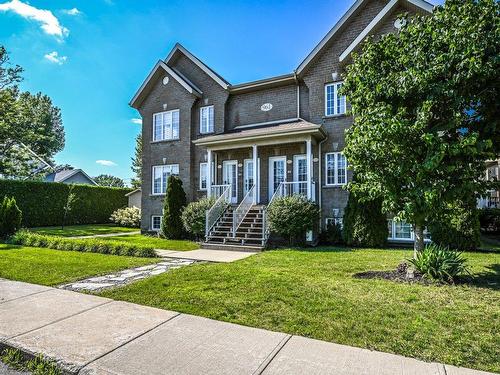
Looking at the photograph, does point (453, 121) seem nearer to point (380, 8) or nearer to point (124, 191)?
point (380, 8)

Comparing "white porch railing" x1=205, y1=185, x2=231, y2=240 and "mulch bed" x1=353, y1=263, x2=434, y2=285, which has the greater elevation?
"white porch railing" x1=205, y1=185, x2=231, y2=240

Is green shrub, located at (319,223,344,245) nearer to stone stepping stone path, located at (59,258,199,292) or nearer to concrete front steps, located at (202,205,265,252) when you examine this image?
concrete front steps, located at (202,205,265,252)

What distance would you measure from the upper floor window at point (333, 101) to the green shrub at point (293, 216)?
179 inches

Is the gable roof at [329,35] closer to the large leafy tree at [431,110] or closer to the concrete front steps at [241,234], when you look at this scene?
the concrete front steps at [241,234]

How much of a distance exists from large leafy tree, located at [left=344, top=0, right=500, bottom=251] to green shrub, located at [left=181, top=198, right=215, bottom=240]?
26.6 feet

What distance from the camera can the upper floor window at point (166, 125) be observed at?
1783 centimetres

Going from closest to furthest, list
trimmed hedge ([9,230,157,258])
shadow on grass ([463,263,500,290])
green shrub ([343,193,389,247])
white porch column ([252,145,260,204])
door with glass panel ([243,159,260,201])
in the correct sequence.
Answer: shadow on grass ([463,263,500,290]) < trimmed hedge ([9,230,157,258]) < green shrub ([343,193,389,247]) < white porch column ([252,145,260,204]) < door with glass panel ([243,159,260,201])

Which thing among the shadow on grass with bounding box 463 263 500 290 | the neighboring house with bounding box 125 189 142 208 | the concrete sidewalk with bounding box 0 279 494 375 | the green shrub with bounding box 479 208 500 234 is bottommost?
the concrete sidewalk with bounding box 0 279 494 375

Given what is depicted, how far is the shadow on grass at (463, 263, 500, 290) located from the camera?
6.04 meters

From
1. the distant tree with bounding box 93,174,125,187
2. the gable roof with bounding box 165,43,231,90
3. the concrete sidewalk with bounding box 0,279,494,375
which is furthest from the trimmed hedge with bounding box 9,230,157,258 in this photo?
the distant tree with bounding box 93,174,125,187

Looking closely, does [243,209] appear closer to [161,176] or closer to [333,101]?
[333,101]

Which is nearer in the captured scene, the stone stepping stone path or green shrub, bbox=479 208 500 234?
the stone stepping stone path

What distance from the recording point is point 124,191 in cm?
2752

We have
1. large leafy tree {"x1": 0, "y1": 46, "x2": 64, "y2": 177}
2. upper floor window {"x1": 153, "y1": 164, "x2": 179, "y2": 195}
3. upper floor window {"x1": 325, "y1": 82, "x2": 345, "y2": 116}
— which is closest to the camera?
upper floor window {"x1": 325, "y1": 82, "x2": 345, "y2": 116}
